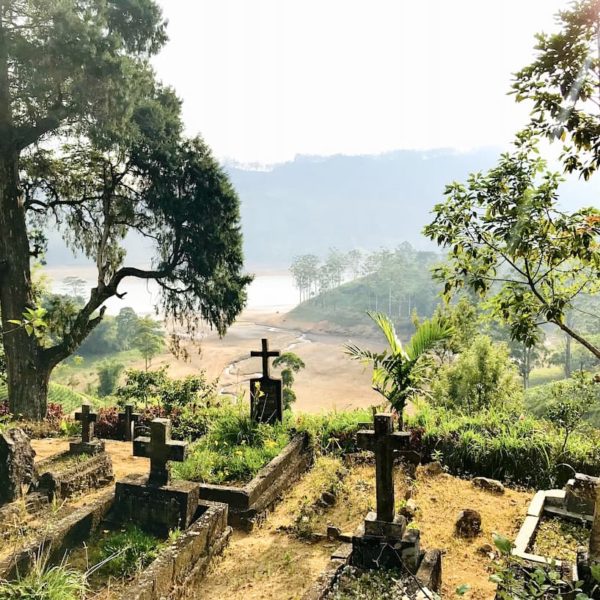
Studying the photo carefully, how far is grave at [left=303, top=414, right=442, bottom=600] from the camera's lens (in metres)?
4.68

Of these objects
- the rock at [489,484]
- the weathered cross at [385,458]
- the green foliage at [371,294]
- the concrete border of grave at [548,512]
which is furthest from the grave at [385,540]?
the green foliage at [371,294]

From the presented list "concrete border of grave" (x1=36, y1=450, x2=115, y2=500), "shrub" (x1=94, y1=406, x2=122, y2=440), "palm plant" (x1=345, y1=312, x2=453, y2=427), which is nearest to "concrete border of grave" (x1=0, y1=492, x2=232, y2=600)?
"concrete border of grave" (x1=36, y1=450, x2=115, y2=500)

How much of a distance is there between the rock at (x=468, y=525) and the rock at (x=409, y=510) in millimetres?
546

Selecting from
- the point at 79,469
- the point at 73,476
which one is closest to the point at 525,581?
the point at 73,476

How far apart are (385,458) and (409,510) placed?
1.79 meters

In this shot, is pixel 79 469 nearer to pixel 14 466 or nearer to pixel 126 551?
pixel 14 466

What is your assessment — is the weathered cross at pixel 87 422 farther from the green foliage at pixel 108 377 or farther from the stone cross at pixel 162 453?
the green foliage at pixel 108 377

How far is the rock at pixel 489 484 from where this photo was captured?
7156mm

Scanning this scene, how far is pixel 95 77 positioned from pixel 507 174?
33.4 ft

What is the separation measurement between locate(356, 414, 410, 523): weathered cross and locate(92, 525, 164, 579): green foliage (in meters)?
2.23

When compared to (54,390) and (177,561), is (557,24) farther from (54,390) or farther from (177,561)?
(54,390)

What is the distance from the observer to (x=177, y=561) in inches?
189

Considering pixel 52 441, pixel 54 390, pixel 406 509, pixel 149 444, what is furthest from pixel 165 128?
pixel 54 390

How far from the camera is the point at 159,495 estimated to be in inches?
222
